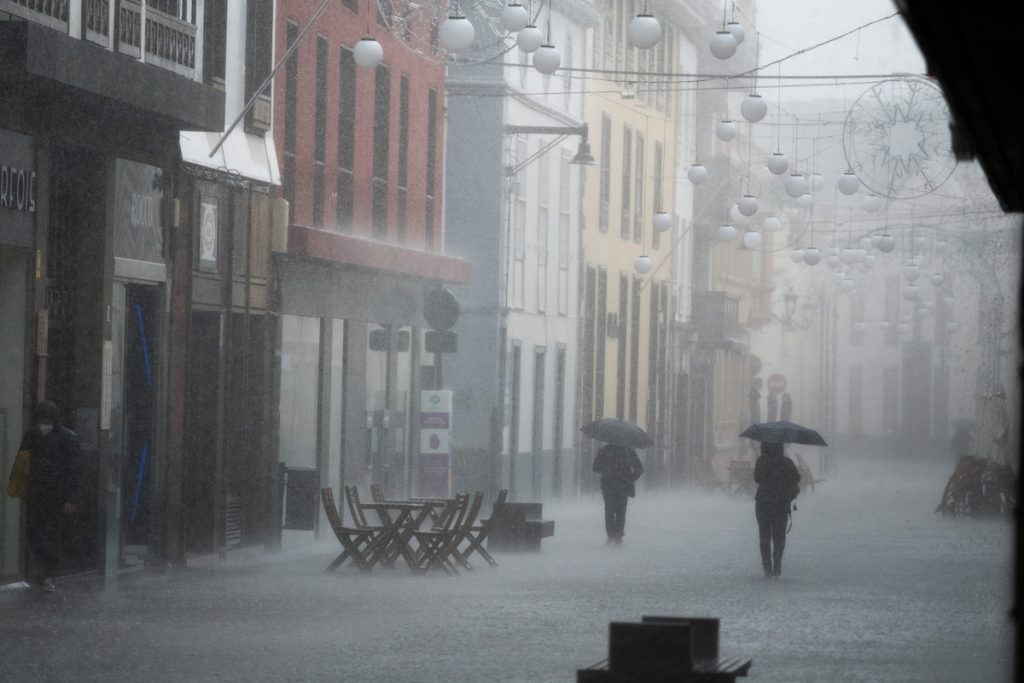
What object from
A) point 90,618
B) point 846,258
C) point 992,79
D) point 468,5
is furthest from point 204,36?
point 846,258

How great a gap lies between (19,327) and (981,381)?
27.1 meters

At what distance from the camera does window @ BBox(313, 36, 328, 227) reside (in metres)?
29.0

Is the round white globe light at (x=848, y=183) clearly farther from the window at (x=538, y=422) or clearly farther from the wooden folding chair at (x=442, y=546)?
the wooden folding chair at (x=442, y=546)

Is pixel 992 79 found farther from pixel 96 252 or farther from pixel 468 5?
pixel 468 5

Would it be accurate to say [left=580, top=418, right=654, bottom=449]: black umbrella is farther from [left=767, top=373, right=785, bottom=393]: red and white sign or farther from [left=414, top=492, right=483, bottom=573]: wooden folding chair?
[left=767, top=373, right=785, bottom=393]: red and white sign

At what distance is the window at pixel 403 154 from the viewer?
3367 centimetres

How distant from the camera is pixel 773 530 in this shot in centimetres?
2280

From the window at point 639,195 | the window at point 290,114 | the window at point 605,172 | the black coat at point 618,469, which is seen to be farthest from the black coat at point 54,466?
the window at point 639,195

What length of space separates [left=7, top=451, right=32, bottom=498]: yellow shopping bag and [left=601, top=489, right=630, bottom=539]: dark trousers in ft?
35.1

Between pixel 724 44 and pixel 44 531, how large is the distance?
1070 cm

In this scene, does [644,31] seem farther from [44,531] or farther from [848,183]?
[848,183]

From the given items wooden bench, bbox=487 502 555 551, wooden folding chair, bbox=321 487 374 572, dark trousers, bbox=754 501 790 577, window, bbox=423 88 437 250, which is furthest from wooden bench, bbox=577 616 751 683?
window, bbox=423 88 437 250

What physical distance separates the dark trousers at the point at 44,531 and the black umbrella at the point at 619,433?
434 inches

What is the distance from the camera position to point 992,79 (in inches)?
125
